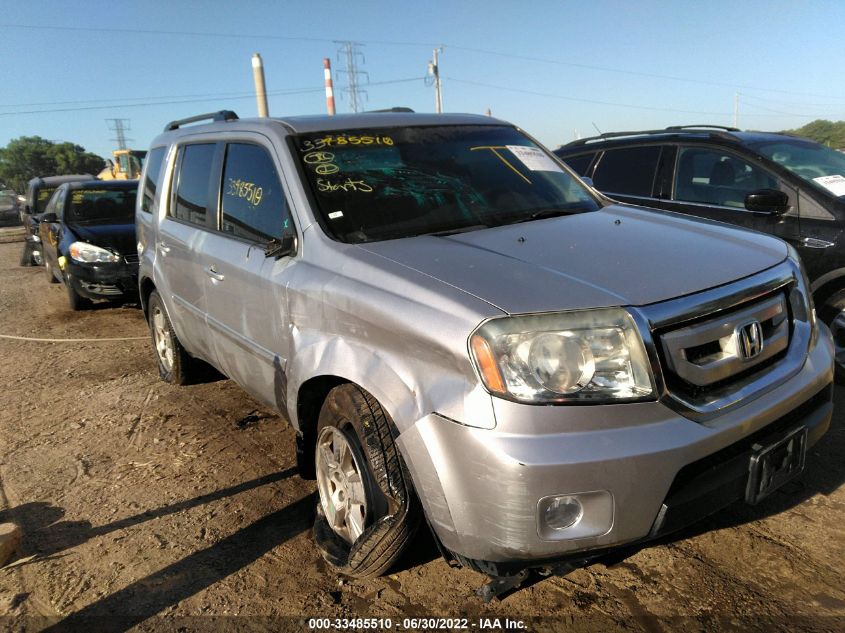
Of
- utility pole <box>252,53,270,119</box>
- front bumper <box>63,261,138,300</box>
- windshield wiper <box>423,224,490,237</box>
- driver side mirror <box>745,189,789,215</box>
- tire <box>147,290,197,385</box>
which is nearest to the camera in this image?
windshield wiper <box>423,224,490,237</box>

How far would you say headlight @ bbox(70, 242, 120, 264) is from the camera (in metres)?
8.11

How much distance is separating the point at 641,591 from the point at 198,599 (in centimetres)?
173

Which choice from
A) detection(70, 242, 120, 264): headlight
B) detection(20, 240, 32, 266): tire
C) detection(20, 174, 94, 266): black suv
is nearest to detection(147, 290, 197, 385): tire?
detection(70, 242, 120, 264): headlight

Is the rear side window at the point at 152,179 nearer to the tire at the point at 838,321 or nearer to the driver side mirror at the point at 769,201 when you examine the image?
the driver side mirror at the point at 769,201

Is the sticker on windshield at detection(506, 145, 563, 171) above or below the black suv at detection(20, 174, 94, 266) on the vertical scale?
above

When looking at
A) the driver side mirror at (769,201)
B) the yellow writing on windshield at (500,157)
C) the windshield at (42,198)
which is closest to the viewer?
the yellow writing on windshield at (500,157)

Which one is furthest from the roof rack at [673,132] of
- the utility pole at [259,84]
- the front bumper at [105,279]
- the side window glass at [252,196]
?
the utility pole at [259,84]

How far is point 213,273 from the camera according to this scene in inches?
143

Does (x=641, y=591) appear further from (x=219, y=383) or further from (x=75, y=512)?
(x=219, y=383)

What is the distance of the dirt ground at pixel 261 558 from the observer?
2.43 metres

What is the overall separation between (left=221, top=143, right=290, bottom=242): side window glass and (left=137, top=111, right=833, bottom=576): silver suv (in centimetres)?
2

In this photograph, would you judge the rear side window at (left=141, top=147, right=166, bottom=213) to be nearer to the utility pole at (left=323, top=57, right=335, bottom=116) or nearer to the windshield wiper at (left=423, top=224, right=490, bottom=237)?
the windshield wiper at (left=423, top=224, right=490, bottom=237)

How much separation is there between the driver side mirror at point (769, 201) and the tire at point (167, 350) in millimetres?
4122

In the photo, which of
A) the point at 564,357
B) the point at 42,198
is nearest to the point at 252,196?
the point at 564,357
